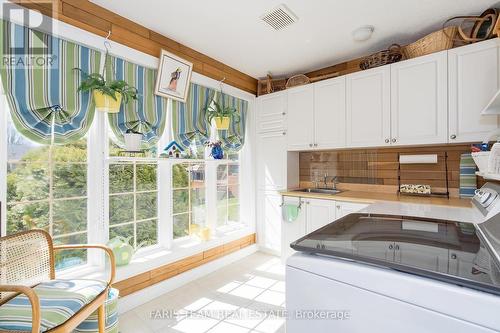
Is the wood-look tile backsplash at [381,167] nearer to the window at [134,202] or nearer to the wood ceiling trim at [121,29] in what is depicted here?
the wood ceiling trim at [121,29]

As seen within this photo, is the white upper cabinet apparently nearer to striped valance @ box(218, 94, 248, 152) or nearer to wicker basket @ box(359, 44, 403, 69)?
striped valance @ box(218, 94, 248, 152)

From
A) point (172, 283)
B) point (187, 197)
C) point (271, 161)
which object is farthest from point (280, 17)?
point (172, 283)

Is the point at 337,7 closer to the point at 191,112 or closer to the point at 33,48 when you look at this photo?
the point at 191,112

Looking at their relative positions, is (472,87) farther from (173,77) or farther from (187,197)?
(187,197)

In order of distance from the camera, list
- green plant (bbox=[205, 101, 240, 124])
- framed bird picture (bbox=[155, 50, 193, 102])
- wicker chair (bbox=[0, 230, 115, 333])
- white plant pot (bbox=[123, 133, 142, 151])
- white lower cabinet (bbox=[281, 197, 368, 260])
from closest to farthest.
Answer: wicker chair (bbox=[0, 230, 115, 333])
white plant pot (bbox=[123, 133, 142, 151])
framed bird picture (bbox=[155, 50, 193, 102])
white lower cabinet (bbox=[281, 197, 368, 260])
green plant (bbox=[205, 101, 240, 124])

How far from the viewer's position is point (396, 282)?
66 centimetres

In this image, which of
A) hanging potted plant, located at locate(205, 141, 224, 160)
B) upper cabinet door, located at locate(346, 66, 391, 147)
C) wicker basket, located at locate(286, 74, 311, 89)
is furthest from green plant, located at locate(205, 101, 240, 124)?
upper cabinet door, located at locate(346, 66, 391, 147)

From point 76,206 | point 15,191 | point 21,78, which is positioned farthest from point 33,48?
point 76,206

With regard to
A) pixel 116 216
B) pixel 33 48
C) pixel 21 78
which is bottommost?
pixel 116 216

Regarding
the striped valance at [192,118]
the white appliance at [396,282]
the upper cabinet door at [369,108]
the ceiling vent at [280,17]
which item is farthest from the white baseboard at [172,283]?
the ceiling vent at [280,17]

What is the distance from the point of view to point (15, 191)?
5.35 ft

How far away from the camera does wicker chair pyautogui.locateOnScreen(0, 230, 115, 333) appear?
1.09 meters

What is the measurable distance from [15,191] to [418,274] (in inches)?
88.5

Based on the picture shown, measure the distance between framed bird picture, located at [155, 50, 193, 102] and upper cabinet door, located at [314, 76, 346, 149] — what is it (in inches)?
57.8
